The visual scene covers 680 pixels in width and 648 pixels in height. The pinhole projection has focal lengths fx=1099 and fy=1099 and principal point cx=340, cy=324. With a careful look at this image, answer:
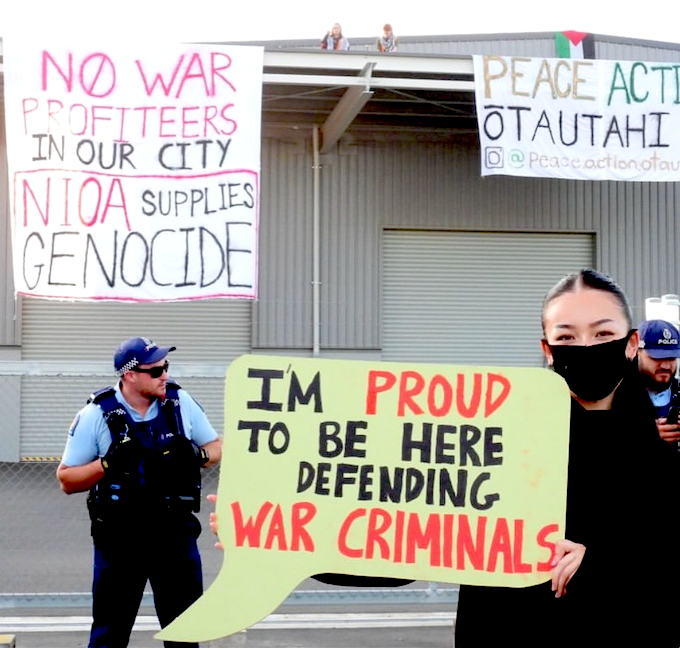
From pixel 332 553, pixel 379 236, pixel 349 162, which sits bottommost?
pixel 332 553

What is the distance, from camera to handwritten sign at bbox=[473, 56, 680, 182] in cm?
1467

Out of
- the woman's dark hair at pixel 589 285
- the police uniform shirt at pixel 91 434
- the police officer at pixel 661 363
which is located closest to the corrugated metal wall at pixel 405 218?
the police officer at pixel 661 363

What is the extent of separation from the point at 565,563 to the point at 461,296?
15.9 m

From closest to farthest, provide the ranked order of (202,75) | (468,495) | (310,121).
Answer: (468,495), (202,75), (310,121)

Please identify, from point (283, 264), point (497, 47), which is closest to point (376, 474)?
point (283, 264)

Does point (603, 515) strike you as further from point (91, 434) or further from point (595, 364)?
point (91, 434)

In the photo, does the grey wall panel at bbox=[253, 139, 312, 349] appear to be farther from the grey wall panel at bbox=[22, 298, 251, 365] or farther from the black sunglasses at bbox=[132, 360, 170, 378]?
the black sunglasses at bbox=[132, 360, 170, 378]

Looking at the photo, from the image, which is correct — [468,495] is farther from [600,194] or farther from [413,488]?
[600,194]

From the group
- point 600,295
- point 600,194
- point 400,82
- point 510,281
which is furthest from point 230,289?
point 600,295

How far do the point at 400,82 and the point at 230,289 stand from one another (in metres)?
5.06

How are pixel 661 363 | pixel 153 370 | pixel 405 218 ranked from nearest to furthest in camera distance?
pixel 153 370 < pixel 661 363 < pixel 405 218

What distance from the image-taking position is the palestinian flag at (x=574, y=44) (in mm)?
18156

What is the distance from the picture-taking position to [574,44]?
18.3 m

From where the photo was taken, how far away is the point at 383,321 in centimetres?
1781
